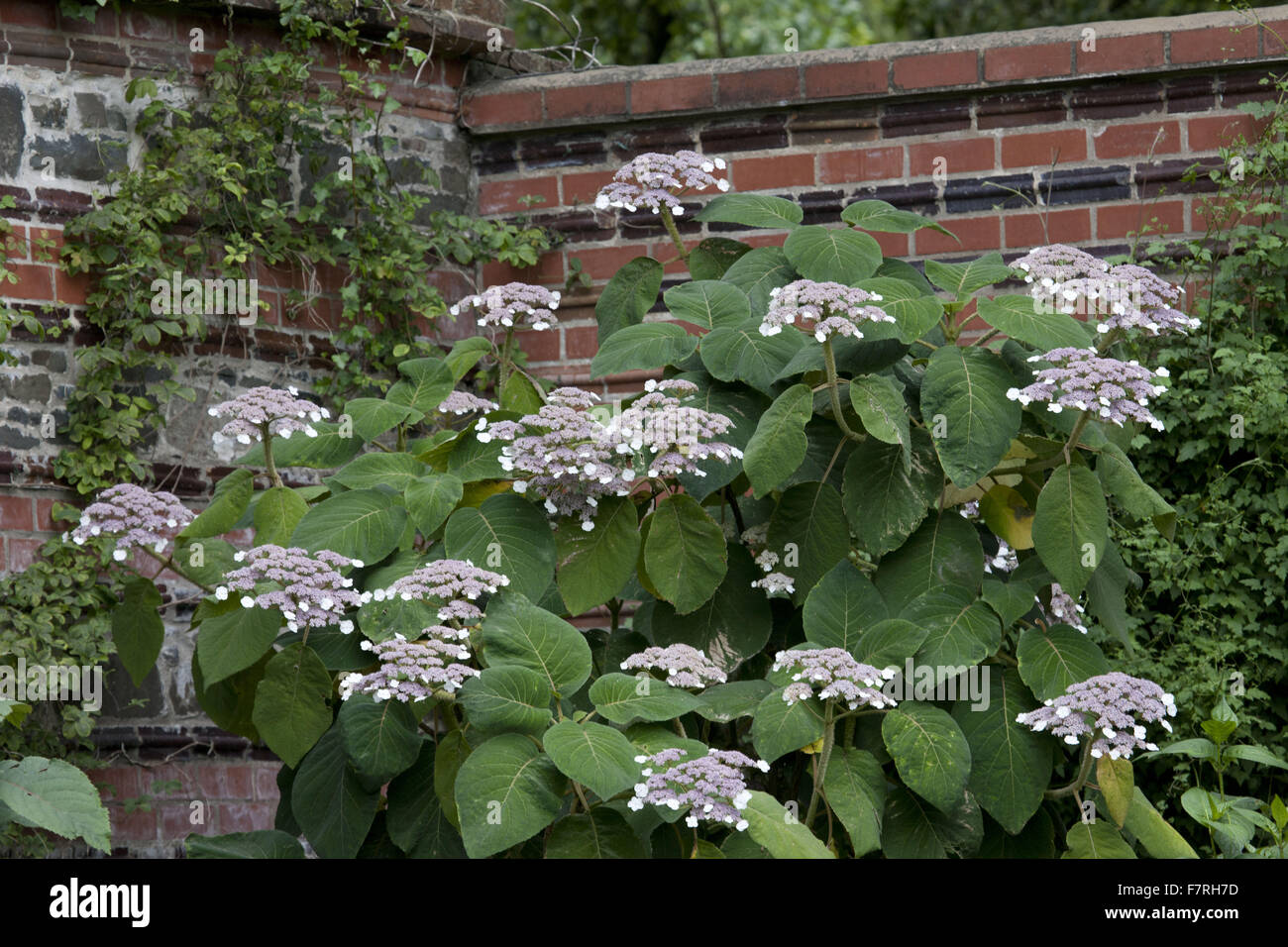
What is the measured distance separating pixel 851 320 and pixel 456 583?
72 cm

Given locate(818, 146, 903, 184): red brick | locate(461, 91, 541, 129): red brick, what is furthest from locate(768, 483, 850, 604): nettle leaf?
locate(461, 91, 541, 129): red brick

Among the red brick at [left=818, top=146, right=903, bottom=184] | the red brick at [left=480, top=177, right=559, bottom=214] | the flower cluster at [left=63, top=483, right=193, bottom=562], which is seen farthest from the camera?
the red brick at [left=480, top=177, right=559, bottom=214]

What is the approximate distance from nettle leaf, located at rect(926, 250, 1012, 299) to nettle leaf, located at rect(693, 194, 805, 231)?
279 millimetres

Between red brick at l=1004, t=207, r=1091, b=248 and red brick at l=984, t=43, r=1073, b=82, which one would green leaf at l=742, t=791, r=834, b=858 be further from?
red brick at l=984, t=43, r=1073, b=82

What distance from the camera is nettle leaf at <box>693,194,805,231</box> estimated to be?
254 cm

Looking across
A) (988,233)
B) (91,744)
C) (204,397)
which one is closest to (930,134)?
(988,233)

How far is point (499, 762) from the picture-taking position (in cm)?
187

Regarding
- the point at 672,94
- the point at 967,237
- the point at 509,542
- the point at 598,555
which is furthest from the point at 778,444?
the point at 672,94

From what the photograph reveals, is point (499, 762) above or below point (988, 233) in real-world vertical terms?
below

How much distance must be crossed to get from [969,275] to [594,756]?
3.69 feet

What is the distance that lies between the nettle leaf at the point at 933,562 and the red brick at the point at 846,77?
2009 millimetres
